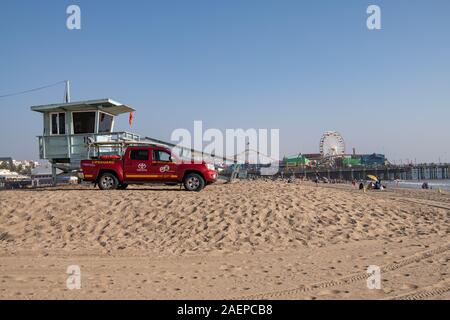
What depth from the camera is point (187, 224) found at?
10.5 m

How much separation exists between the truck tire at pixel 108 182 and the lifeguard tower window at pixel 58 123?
606 cm

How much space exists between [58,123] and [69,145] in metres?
1.40

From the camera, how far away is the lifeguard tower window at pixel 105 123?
66.4ft

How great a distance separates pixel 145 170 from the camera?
15508 millimetres

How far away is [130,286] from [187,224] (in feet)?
14.6

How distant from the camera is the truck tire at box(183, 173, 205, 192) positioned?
601 inches

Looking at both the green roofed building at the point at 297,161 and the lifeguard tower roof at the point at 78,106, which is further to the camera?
the green roofed building at the point at 297,161

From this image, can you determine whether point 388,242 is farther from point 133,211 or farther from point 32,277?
point 32,277

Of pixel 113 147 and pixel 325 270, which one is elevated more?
pixel 113 147

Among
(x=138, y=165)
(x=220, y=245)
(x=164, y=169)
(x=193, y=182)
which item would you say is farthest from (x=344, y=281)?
(x=138, y=165)

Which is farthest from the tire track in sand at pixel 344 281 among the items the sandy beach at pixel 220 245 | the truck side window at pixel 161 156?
the truck side window at pixel 161 156

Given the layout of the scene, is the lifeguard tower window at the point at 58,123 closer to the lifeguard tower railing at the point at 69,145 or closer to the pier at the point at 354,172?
Result: the lifeguard tower railing at the point at 69,145

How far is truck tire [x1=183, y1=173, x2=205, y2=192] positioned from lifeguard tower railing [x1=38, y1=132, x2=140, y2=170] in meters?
5.96
